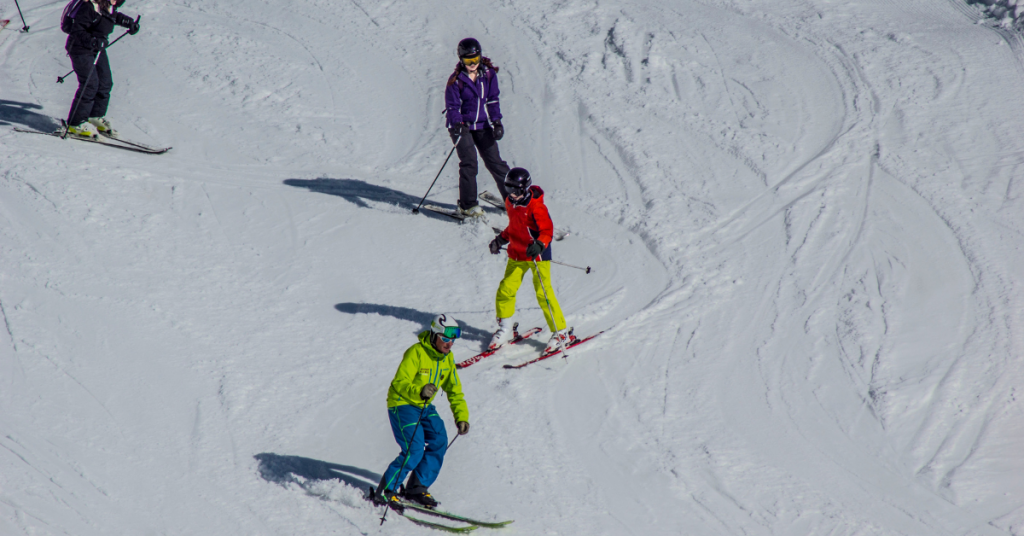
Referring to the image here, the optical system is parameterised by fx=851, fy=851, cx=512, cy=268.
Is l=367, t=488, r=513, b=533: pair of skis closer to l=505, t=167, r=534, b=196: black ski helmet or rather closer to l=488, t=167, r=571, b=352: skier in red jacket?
l=488, t=167, r=571, b=352: skier in red jacket

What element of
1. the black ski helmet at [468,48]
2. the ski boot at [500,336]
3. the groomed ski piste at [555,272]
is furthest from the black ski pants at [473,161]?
the ski boot at [500,336]

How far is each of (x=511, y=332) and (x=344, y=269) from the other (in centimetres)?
215

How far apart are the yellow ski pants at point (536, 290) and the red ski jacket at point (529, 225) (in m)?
0.14

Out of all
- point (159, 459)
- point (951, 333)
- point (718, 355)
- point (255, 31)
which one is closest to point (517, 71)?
point (255, 31)

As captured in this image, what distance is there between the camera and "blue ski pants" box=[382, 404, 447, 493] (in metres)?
6.04

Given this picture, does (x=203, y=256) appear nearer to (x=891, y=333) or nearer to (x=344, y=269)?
(x=344, y=269)

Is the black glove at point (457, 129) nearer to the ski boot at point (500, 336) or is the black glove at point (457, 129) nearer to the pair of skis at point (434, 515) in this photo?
the ski boot at point (500, 336)

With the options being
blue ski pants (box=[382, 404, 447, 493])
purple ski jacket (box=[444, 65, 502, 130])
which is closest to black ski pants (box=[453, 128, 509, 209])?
purple ski jacket (box=[444, 65, 502, 130])

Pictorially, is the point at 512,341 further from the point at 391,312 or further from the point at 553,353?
the point at 391,312

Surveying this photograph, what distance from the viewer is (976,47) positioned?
11703mm

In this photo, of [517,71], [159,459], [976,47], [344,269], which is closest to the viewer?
[159,459]

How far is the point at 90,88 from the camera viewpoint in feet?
36.2

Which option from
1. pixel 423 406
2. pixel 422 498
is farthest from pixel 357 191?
pixel 422 498

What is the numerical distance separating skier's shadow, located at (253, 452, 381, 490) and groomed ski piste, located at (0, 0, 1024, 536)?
3 cm
